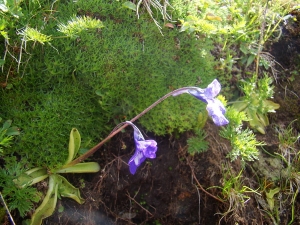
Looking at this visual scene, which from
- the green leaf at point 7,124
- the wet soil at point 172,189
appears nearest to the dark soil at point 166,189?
the wet soil at point 172,189

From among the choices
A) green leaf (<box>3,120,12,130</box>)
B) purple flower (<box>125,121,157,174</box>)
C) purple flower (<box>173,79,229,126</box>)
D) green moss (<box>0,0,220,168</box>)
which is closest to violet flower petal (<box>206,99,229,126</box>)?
purple flower (<box>173,79,229,126</box>)

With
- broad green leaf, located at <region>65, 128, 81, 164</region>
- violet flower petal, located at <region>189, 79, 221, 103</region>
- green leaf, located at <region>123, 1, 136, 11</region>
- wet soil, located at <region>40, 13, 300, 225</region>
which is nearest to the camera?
violet flower petal, located at <region>189, 79, 221, 103</region>

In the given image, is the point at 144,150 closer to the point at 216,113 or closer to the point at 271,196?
the point at 216,113

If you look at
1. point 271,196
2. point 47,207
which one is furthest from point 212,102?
point 47,207

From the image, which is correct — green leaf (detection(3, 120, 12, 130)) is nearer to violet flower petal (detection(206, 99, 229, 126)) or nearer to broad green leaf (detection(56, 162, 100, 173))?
broad green leaf (detection(56, 162, 100, 173))

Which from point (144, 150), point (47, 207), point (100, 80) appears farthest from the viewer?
point (100, 80)

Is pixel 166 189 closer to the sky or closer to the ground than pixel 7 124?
closer to the ground
